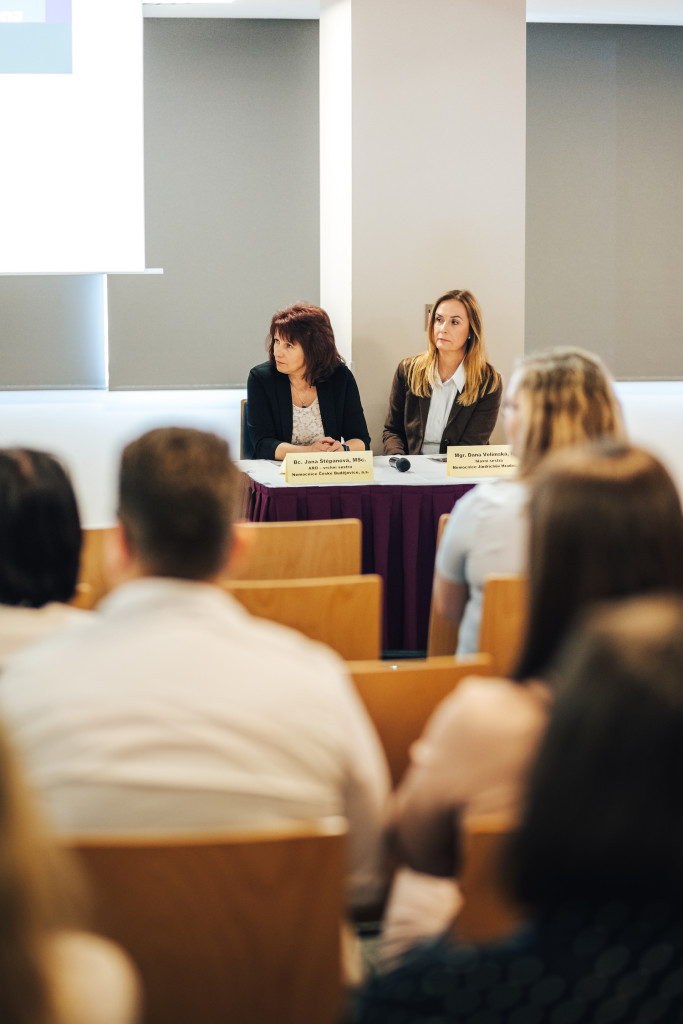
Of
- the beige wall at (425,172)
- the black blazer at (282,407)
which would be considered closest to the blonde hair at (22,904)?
the black blazer at (282,407)

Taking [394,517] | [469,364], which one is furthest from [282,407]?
[394,517]

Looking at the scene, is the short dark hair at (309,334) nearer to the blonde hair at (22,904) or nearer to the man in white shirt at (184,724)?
the man in white shirt at (184,724)

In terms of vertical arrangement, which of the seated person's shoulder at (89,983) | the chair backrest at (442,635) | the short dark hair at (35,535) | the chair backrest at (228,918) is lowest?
the chair backrest at (442,635)

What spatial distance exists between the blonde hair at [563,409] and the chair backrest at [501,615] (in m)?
0.31

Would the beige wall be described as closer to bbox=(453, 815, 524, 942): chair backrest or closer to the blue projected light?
the blue projected light

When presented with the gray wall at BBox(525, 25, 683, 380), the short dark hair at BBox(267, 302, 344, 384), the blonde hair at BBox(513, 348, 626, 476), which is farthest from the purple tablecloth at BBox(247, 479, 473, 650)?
the gray wall at BBox(525, 25, 683, 380)

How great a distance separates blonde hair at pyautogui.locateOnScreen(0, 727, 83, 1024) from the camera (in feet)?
2.14

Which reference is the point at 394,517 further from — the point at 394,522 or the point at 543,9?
the point at 543,9

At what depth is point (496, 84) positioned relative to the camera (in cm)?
581

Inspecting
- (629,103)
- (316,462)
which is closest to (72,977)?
(316,462)

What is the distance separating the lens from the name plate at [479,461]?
4.11m

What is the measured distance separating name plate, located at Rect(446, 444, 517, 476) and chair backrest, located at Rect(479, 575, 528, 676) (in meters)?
1.93

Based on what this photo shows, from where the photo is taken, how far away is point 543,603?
4.23ft

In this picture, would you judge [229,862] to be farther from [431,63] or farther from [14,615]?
[431,63]
